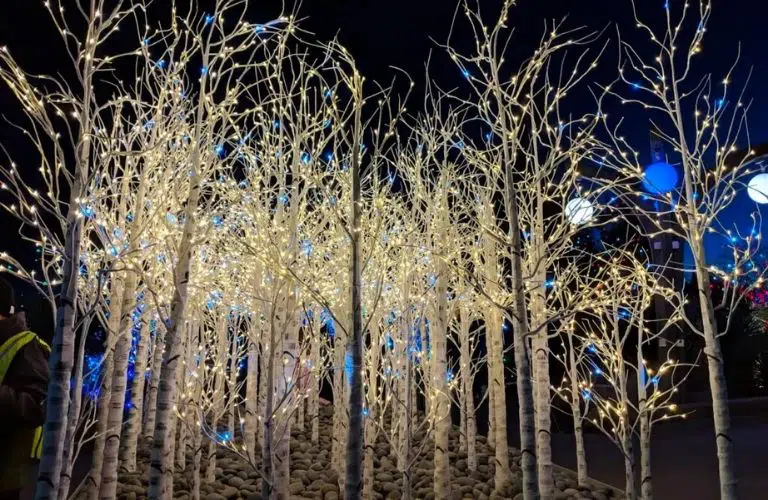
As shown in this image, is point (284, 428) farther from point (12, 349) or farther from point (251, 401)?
point (251, 401)

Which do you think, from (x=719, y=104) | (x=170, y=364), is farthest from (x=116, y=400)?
(x=719, y=104)

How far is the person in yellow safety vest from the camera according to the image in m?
3.54

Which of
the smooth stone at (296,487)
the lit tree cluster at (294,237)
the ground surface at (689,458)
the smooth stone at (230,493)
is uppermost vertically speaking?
the lit tree cluster at (294,237)

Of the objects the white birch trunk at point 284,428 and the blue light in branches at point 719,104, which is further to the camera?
the white birch trunk at point 284,428

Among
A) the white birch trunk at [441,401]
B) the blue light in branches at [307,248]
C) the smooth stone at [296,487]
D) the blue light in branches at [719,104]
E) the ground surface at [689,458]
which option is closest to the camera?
the blue light in branches at [719,104]

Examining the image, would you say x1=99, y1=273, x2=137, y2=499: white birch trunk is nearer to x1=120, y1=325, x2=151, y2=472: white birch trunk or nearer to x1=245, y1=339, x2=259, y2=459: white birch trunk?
x1=120, y1=325, x2=151, y2=472: white birch trunk

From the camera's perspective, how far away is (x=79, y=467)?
9.62 m

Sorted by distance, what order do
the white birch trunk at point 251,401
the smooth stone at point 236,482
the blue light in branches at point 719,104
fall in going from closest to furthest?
the blue light in branches at point 719,104
the smooth stone at point 236,482
the white birch trunk at point 251,401

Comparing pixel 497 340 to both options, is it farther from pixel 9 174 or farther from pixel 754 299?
pixel 754 299

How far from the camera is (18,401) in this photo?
354 cm

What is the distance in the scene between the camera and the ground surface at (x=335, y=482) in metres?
7.23

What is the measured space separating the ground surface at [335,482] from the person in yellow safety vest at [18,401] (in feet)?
12.2

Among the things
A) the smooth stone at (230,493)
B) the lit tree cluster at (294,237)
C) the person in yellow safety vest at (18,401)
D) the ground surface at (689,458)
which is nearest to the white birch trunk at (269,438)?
the lit tree cluster at (294,237)

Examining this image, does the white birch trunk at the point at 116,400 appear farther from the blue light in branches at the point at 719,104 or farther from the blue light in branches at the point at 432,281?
the blue light in branches at the point at 719,104
